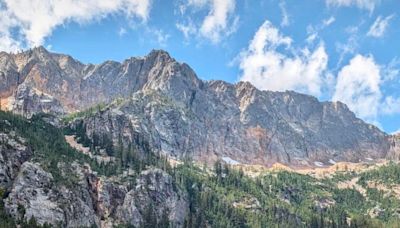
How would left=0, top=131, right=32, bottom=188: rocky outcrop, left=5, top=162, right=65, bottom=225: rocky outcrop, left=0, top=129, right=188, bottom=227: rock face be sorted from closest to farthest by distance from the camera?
left=5, top=162, right=65, bottom=225: rocky outcrop → left=0, top=129, right=188, bottom=227: rock face → left=0, top=131, right=32, bottom=188: rocky outcrop

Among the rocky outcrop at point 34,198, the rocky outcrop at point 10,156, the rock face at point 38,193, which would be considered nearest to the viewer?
the rocky outcrop at point 34,198

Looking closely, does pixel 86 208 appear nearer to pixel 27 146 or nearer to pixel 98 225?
pixel 98 225

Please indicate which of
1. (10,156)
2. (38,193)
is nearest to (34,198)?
(38,193)

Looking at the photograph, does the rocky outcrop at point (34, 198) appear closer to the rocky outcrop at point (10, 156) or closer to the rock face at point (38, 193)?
the rock face at point (38, 193)

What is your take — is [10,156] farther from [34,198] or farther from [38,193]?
[34,198]

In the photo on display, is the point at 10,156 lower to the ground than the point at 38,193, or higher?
higher

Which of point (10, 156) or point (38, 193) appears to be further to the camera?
point (10, 156)

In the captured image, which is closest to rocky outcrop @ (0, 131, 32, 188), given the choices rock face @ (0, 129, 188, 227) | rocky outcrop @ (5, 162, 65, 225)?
rock face @ (0, 129, 188, 227)

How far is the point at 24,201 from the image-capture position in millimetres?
167500

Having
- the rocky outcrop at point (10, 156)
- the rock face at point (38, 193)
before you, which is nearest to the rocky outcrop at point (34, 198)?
the rock face at point (38, 193)

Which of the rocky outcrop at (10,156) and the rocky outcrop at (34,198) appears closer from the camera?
the rocky outcrop at (34,198)

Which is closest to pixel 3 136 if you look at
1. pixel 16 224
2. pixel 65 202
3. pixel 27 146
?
pixel 27 146

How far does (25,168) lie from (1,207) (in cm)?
2531

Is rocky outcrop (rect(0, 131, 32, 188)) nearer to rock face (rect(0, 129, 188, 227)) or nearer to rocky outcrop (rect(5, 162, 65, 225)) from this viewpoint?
rock face (rect(0, 129, 188, 227))
